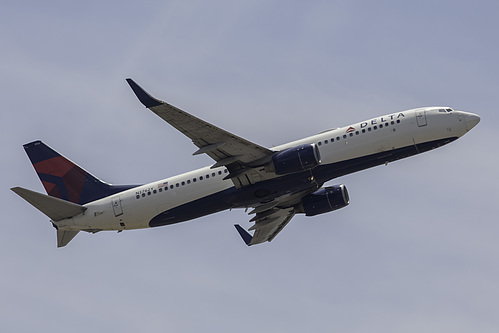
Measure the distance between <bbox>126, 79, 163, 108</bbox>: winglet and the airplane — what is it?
57.5 inches

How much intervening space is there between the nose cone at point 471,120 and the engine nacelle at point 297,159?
11608mm

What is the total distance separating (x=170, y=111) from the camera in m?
52.8

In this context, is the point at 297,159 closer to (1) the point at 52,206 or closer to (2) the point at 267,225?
(2) the point at 267,225

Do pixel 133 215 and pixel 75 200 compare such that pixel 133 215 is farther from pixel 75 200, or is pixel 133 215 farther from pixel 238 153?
pixel 238 153

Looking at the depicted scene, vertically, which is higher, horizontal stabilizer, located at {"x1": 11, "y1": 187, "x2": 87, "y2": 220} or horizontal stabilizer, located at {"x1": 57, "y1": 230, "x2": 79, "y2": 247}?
horizontal stabilizer, located at {"x1": 11, "y1": 187, "x2": 87, "y2": 220}

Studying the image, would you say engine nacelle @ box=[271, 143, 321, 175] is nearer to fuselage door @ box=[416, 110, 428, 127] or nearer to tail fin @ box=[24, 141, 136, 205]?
fuselage door @ box=[416, 110, 428, 127]

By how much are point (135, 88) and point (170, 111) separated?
3047 mm

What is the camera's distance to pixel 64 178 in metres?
66.9

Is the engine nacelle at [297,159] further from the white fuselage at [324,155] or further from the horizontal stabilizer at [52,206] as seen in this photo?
the horizontal stabilizer at [52,206]

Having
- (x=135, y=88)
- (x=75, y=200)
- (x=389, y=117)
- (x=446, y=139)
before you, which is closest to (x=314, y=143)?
(x=389, y=117)

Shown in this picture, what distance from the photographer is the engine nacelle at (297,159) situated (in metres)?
56.8

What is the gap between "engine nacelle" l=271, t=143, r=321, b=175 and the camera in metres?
56.8

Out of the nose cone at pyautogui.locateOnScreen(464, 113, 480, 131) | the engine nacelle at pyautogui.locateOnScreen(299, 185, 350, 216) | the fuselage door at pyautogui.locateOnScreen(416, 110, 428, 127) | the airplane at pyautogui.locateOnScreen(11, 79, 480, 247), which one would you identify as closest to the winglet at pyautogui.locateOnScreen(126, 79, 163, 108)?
the airplane at pyautogui.locateOnScreen(11, 79, 480, 247)

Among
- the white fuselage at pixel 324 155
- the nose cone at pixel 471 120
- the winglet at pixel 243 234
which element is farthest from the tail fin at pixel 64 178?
the nose cone at pixel 471 120
